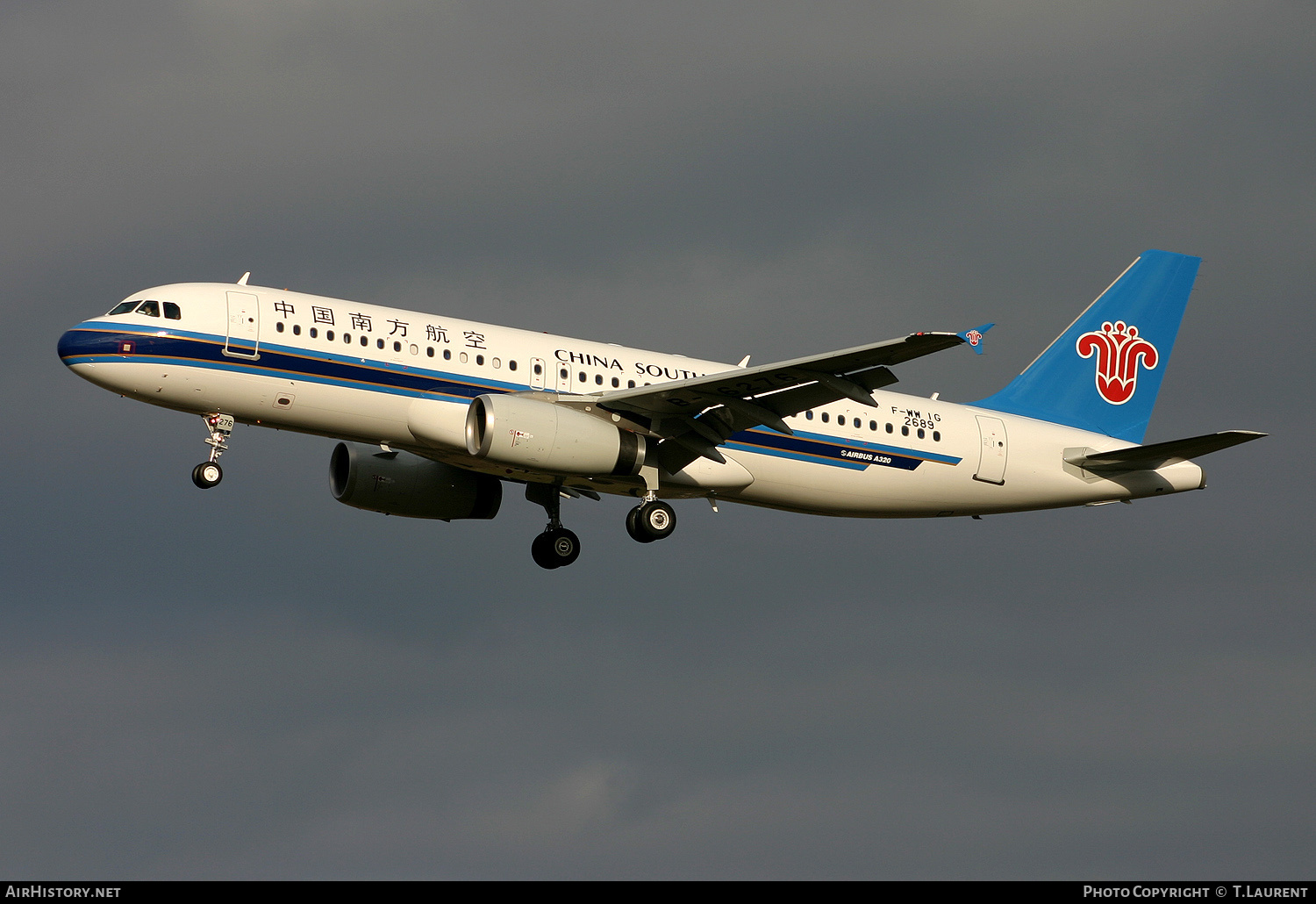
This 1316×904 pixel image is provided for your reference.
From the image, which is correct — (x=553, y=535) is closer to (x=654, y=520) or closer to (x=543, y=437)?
(x=654, y=520)

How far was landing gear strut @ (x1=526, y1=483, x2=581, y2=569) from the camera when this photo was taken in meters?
43.5

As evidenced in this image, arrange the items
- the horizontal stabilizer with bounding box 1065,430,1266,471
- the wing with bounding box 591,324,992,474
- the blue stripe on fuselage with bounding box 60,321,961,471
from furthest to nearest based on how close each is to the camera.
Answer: the horizontal stabilizer with bounding box 1065,430,1266,471 → the blue stripe on fuselage with bounding box 60,321,961,471 → the wing with bounding box 591,324,992,474

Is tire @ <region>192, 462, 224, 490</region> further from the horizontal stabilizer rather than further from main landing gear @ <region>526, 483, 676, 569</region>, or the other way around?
the horizontal stabilizer

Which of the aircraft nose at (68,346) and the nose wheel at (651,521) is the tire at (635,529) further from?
the aircraft nose at (68,346)

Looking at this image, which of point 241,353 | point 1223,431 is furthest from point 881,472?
point 241,353

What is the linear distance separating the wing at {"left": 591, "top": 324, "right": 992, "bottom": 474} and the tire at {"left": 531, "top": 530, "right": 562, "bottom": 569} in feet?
17.2

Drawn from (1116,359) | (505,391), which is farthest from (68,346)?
(1116,359)

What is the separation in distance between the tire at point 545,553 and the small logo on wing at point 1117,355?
16.3 meters

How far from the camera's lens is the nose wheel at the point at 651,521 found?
40.1 meters

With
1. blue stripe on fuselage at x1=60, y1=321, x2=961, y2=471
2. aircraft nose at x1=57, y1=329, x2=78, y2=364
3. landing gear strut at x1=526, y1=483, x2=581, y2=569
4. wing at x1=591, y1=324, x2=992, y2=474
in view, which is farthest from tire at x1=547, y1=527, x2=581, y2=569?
aircraft nose at x1=57, y1=329, x2=78, y2=364

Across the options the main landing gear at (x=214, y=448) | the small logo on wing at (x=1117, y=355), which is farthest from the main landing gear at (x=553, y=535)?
the small logo on wing at (x=1117, y=355)

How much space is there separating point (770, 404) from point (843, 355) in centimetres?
424

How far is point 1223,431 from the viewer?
38250 millimetres

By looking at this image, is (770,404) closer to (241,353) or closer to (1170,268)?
(241,353)
